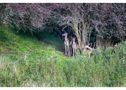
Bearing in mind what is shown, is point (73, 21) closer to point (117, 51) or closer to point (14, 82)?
point (117, 51)

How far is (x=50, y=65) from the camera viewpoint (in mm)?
4660

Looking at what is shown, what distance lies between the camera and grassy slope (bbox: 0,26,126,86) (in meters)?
4.53

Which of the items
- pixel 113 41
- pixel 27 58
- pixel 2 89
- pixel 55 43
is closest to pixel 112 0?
pixel 113 41

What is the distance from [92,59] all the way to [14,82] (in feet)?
2.73

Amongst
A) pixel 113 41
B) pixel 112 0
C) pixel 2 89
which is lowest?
pixel 2 89

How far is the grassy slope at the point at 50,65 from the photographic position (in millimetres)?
Answer: 4531

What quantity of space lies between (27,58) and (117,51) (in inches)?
36.6

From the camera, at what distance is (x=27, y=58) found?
185 inches

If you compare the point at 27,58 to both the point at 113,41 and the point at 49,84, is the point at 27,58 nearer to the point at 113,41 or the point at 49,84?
the point at 49,84

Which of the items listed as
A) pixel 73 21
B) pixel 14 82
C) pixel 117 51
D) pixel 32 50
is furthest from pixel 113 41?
pixel 14 82

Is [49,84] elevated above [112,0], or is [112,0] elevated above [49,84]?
[112,0]

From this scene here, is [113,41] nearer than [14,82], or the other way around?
[14,82]

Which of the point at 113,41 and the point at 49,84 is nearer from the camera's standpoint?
the point at 49,84

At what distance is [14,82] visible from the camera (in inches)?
177
